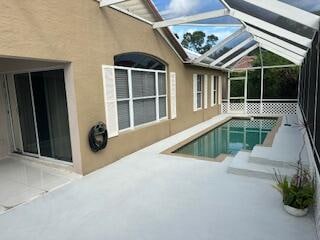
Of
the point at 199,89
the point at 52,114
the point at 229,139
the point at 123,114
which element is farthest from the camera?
the point at 199,89

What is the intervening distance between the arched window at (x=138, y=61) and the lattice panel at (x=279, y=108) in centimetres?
1003

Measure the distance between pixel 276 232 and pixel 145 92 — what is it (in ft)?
18.2

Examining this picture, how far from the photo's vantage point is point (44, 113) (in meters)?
5.87

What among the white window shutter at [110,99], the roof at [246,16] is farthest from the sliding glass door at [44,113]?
the roof at [246,16]

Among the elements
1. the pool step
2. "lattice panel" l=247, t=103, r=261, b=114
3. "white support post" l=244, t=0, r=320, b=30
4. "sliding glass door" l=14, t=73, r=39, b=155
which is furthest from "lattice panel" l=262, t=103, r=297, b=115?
"sliding glass door" l=14, t=73, r=39, b=155

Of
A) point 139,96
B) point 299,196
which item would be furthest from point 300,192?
point 139,96

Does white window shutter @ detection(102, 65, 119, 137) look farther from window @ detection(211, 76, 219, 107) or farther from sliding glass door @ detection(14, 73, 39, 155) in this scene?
window @ detection(211, 76, 219, 107)

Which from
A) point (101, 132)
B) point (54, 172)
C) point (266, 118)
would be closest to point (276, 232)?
point (101, 132)

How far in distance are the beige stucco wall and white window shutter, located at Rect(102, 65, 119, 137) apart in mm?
142

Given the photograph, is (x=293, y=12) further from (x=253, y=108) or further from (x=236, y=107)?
(x=236, y=107)

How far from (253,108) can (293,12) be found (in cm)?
1283

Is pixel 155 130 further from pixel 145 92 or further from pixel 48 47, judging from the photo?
pixel 48 47

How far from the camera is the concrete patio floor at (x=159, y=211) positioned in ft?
10.2

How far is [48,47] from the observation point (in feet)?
14.1
